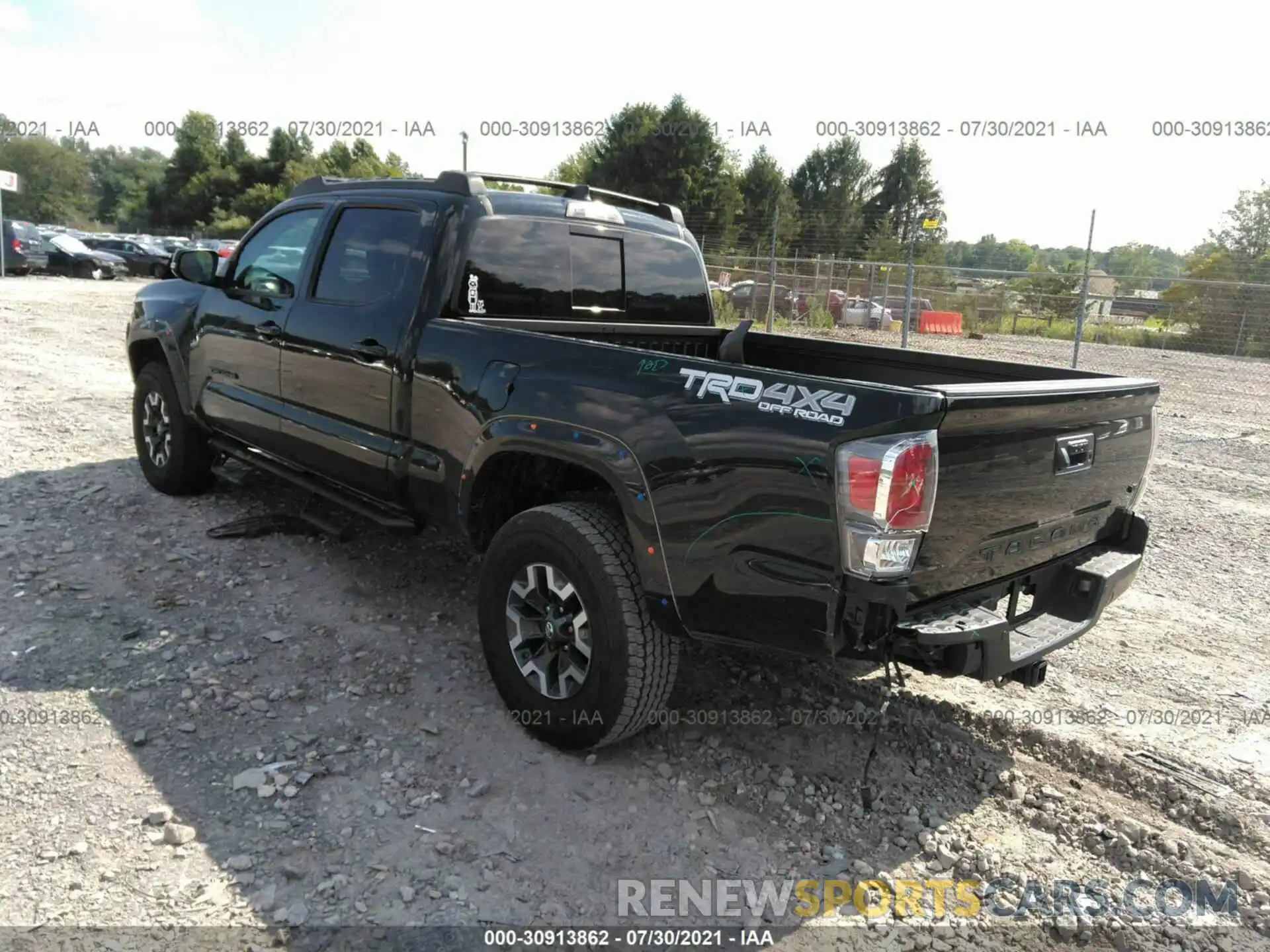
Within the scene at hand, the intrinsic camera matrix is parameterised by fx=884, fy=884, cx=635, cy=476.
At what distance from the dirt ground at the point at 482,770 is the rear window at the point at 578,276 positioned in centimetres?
161

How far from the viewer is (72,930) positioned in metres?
2.39

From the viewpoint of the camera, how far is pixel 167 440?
228 inches

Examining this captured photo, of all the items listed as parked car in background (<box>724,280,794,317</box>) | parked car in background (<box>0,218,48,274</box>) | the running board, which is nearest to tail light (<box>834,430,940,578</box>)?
the running board

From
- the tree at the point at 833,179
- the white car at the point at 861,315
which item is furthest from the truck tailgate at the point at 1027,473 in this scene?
the tree at the point at 833,179

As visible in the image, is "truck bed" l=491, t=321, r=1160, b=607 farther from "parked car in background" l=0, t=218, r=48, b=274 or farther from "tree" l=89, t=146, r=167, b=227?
"tree" l=89, t=146, r=167, b=227

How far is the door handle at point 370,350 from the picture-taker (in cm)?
397

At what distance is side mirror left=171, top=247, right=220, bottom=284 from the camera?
511 cm

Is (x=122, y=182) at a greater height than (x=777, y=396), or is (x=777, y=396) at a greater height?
(x=122, y=182)

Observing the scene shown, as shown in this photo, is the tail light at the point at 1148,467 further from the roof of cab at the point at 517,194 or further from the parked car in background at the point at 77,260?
the parked car in background at the point at 77,260

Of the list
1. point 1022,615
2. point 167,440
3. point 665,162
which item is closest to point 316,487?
point 167,440

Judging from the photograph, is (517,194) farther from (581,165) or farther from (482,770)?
(581,165)

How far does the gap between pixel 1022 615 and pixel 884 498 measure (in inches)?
41.3

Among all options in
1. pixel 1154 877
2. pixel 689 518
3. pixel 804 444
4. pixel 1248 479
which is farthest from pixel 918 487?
pixel 1248 479

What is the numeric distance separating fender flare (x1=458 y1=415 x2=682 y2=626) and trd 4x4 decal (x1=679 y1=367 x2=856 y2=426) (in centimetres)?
36
